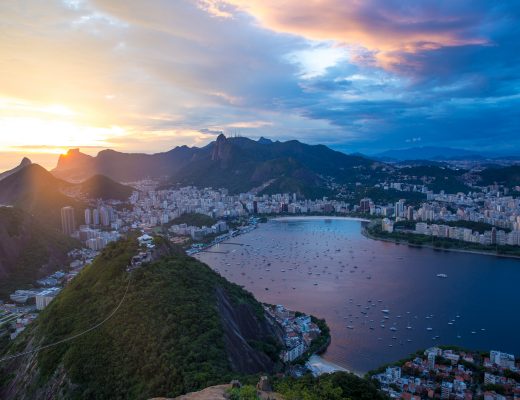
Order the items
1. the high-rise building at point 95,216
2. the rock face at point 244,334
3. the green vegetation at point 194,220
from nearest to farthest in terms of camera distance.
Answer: the rock face at point 244,334, the high-rise building at point 95,216, the green vegetation at point 194,220

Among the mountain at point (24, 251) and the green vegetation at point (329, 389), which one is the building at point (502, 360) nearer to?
the green vegetation at point (329, 389)

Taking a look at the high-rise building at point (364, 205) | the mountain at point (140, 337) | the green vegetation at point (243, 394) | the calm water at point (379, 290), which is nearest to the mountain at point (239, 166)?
the high-rise building at point (364, 205)

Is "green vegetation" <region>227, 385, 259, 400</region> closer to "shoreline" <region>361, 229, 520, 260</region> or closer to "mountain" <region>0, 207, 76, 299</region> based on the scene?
"mountain" <region>0, 207, 76, 299</region>

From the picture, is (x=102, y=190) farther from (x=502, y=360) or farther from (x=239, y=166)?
(x=502, y=360)

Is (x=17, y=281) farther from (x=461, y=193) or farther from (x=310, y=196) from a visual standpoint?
(x=461, y=193)

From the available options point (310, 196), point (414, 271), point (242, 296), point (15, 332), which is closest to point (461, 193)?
point (310, 196)

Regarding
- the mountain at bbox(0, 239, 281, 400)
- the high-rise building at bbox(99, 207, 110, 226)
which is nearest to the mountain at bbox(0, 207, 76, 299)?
the mountain at bbox(0, 239, 281, 400)

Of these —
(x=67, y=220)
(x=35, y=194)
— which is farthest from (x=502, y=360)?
(x=35, y=194)
